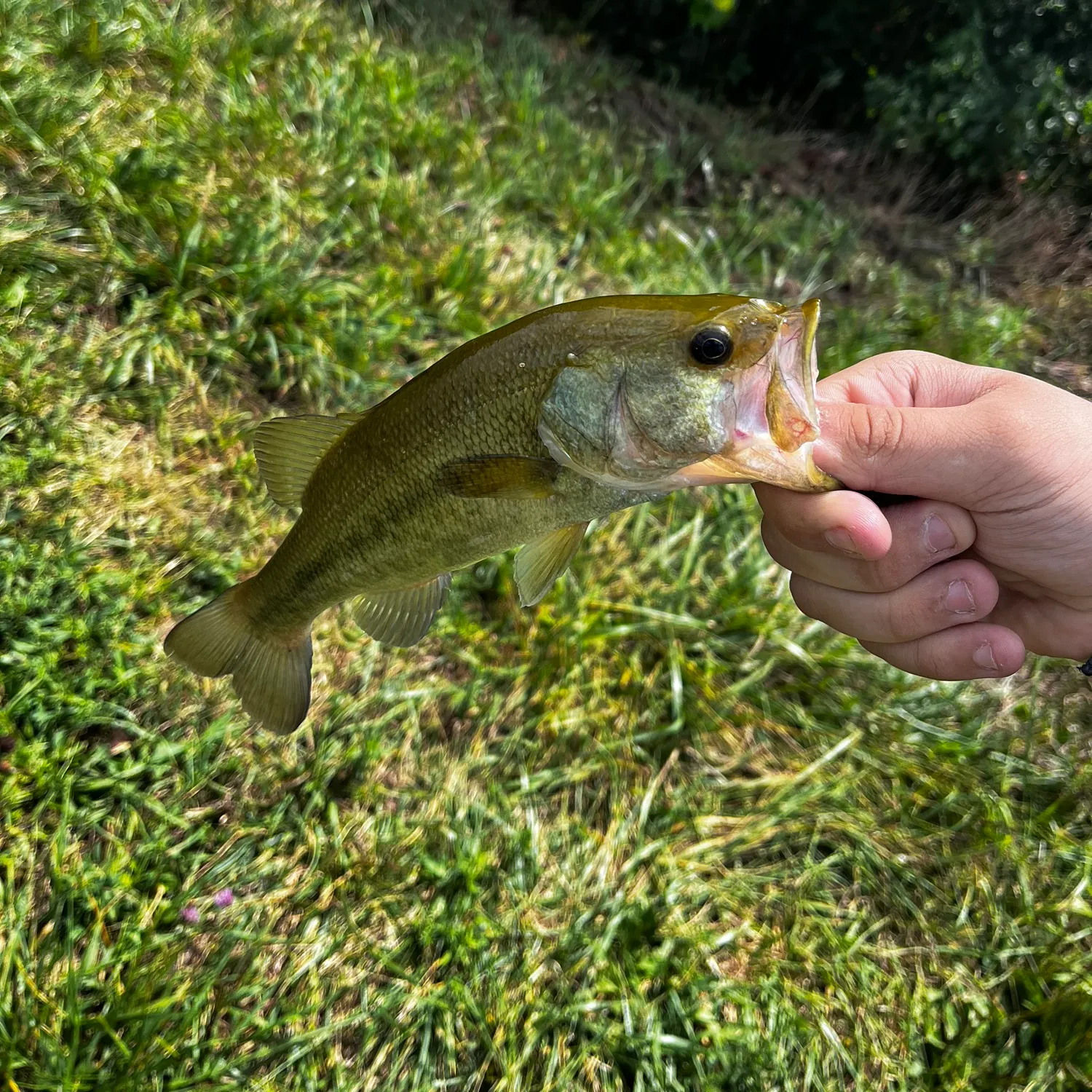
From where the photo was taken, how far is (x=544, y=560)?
5.31ft

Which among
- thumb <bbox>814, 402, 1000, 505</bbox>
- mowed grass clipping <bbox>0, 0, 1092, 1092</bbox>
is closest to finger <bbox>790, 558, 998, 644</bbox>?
thumb <bbox>814, 402, 1000, 505</bbox>

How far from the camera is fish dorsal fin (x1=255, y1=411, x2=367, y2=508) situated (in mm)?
1595

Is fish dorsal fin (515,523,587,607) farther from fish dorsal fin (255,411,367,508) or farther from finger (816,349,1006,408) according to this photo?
Answer: finger (816,349,1006,408)

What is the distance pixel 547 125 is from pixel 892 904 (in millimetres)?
5107

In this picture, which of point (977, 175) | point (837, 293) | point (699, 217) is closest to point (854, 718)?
point (837, 293)

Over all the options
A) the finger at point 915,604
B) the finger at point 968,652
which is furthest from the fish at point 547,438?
the finger at point 968,652

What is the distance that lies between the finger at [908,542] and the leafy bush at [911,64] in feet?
20.3

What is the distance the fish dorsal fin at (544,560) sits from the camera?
1.60 m

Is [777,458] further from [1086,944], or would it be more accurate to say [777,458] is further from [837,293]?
[837,293]

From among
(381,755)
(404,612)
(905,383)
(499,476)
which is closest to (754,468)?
(499,476)

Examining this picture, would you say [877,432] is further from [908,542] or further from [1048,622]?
[1048,622]

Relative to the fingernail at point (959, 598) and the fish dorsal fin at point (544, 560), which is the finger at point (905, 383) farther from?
the fish dorsal fin at point (544, 560)

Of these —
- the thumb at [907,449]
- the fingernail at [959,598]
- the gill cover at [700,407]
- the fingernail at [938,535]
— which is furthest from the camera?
the fingernail at [959,598]

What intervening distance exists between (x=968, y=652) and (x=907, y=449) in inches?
24.2
